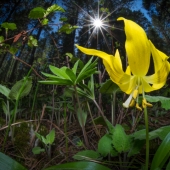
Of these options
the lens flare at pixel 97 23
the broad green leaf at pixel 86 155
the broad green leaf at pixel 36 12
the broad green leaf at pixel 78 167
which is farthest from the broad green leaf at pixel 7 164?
the lens flare at pixel 97 23

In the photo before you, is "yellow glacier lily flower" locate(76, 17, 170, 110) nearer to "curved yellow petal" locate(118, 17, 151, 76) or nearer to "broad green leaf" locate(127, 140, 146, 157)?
"curved yellow petal" locate(118, 17, 151, 76)

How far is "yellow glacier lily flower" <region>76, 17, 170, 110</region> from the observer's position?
0.48 metres

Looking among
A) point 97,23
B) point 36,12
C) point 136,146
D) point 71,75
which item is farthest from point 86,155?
point 97,23

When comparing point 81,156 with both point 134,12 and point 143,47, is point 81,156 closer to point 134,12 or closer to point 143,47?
point 143,47

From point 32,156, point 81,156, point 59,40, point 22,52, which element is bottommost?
point 32,156

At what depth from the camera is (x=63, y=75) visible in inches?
33.7

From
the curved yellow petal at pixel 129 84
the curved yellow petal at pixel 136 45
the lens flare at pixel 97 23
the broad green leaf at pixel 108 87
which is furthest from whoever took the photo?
the lens flare at pixel 97 23

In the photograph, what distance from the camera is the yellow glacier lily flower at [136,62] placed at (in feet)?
1.57

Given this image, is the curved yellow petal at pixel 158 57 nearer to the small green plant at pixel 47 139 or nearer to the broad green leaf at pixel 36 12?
the small green plant at pixel 47 139

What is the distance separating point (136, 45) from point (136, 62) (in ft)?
0.17

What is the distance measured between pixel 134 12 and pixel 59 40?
1.28m

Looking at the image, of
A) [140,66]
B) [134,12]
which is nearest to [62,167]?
[140,66]

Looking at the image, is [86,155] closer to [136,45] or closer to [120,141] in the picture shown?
[120,141]

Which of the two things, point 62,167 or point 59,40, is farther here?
point 59,40
